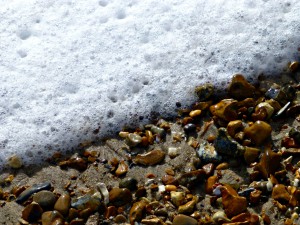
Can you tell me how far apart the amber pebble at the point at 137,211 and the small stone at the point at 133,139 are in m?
0.43

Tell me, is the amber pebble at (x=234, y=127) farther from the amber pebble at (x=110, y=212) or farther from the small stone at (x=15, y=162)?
the small stone at (x=15, y=162)

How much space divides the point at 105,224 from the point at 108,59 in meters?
1.28

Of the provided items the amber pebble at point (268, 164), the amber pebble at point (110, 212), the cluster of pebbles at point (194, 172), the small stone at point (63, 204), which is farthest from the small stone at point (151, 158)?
the amber pebble at point (268, 164)

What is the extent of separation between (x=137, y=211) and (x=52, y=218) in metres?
0.48

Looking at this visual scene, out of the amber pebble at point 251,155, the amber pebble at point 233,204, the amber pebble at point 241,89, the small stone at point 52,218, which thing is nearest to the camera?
the amber pebble at point 233,204

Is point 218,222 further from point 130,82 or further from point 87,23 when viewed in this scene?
point 87,23

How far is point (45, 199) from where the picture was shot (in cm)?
330

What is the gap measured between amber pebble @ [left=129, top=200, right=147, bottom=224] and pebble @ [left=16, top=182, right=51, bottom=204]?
54 centimetres

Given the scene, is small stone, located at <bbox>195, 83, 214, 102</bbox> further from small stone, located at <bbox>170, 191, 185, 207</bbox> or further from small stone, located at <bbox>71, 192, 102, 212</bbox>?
small stone, located at <bbox>71, 192, 102, 212</bbox>

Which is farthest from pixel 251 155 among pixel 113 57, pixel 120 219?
pixel 113 57

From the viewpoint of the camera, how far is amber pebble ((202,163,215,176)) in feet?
10.8

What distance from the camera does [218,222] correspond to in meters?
3.08

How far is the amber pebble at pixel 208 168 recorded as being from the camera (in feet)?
10.8

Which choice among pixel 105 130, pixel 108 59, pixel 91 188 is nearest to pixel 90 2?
pixel 108 59
